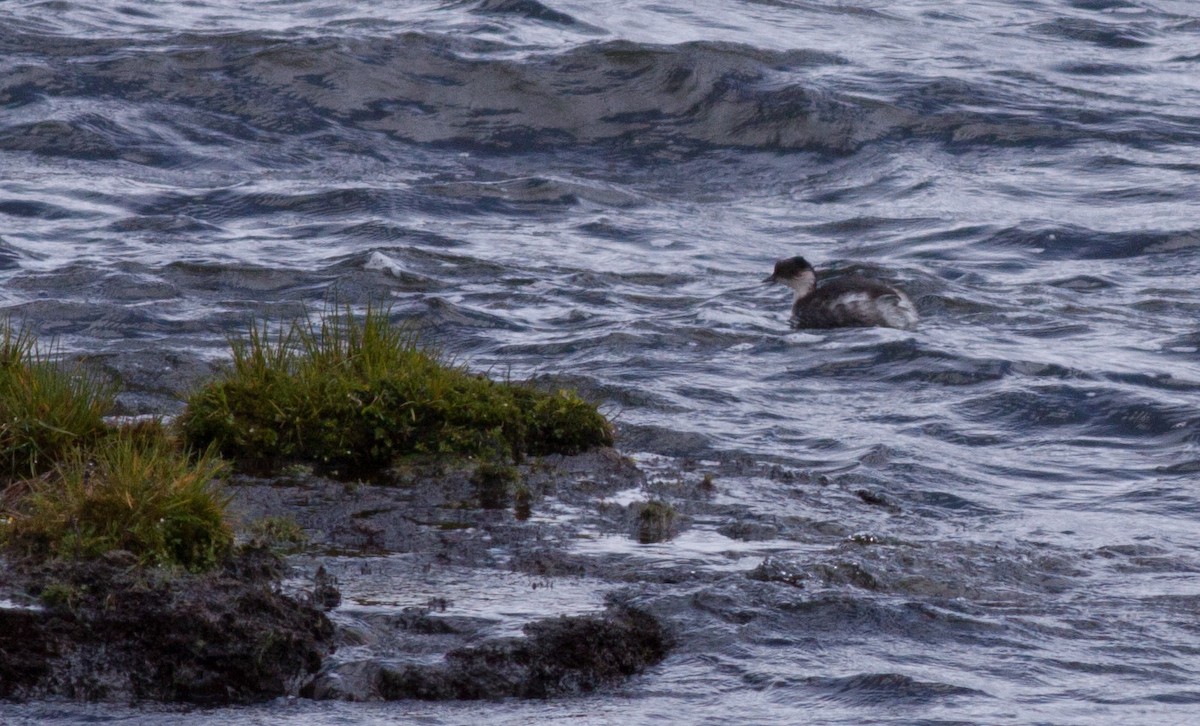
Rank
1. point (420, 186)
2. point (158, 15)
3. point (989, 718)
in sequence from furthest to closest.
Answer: point (158, 15)
point (420, 186)
point (989, 718)

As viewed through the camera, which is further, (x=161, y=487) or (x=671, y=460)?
(x=671, y=460)

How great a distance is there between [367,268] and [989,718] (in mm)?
9615

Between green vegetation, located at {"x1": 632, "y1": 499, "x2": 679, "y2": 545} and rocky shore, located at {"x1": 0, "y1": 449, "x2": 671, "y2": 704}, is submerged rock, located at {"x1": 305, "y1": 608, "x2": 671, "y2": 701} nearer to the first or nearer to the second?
rocky shore, located at {"x1": 0, "y1": 449, "x2": 671, "y2": 704}

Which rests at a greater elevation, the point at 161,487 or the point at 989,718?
the point at 161,487

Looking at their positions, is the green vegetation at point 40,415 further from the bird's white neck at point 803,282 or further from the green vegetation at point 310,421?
the bird's white neck at point 803,282

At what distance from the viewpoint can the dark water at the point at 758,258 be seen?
20.6 ft

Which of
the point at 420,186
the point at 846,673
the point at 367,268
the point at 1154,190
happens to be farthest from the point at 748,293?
the point at 846,673

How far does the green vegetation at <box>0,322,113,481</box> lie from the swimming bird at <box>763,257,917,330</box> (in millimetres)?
7367

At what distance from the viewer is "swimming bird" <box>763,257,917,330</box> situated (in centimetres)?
1330

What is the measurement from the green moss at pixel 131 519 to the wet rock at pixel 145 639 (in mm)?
110

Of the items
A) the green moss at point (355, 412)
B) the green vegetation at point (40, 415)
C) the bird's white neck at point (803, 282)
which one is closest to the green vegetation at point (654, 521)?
the green moss at point (355, 412)

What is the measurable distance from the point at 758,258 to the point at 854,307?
2644mm

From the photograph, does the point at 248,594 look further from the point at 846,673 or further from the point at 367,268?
the point at 367,268

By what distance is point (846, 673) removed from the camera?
574cm
